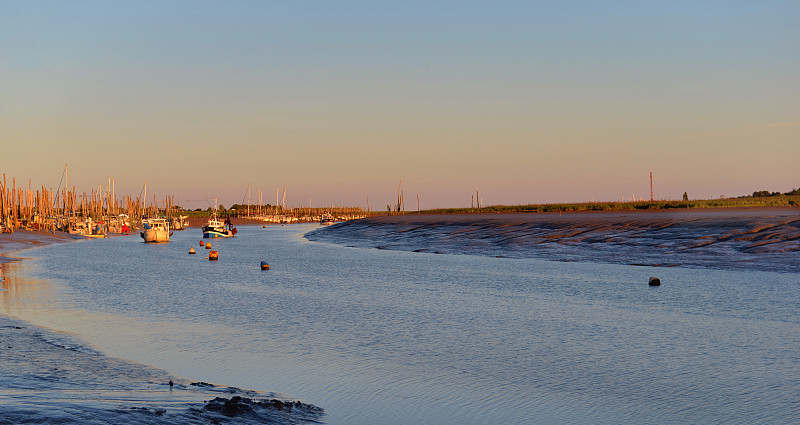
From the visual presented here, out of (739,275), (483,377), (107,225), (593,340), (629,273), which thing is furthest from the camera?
(107,225)

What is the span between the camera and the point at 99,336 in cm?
2025

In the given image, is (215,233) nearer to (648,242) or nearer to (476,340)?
Answer: (648,242)

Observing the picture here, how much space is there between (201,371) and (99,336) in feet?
21.2

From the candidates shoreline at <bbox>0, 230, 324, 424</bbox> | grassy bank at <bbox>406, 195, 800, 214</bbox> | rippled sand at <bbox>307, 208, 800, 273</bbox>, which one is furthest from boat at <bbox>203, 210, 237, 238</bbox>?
shoreline at <bbox>0, 230, 324, 424</bbox>

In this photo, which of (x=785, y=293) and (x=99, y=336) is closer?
(x=99, y=336)

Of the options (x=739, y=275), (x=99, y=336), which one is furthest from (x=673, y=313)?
(x=99, y=336)

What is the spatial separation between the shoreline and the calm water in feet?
3.02

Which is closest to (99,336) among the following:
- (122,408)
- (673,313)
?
(122,408)

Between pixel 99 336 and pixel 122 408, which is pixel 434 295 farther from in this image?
pixel 122 408

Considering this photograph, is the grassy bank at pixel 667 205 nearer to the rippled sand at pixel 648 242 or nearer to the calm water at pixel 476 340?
the rippled sand at pixel 648 242

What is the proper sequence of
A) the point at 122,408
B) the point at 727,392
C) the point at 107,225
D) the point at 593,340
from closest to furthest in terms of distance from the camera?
the point at 122,408 → the point at 727,392 → the point at 593,340 → the point at 107,225

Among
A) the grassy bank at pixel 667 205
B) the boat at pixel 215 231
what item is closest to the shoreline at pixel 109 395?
the grassy bank at pixel 667 205

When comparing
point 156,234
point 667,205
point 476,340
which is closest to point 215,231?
point 156,234

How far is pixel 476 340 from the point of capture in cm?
1983
